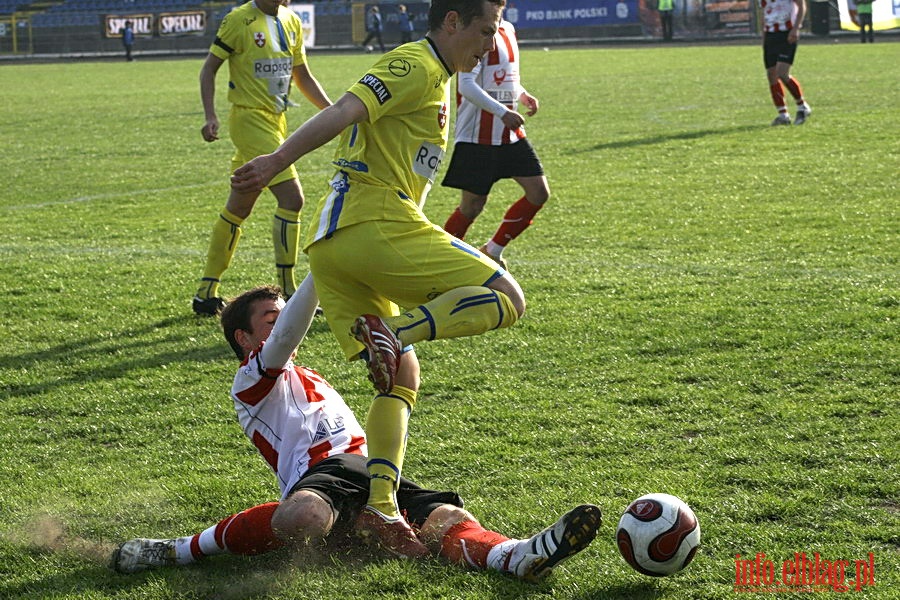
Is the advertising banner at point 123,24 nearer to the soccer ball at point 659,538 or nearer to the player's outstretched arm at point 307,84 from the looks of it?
the player's outstretched arm at point 307,84

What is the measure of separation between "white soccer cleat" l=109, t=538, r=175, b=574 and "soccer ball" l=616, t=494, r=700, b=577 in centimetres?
142

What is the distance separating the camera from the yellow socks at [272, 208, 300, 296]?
698 centimetres

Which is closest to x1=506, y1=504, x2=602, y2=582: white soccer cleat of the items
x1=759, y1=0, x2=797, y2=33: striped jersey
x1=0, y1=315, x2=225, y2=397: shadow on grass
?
x1=0, y1=315, x2=225, y2=397: shadow on grass

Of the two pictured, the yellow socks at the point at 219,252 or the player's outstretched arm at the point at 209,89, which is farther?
the player's outstretched arm at the point at 209,89

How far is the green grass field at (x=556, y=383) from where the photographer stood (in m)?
3.58

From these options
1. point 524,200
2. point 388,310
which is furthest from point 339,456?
point 524,200

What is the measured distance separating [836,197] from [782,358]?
15.6 ft

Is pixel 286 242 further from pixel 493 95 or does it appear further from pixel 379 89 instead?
pixel 379 89

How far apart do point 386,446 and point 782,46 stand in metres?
12.5

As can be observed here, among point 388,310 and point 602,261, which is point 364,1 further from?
point 388,310

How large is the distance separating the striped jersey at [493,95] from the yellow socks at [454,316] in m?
4.05

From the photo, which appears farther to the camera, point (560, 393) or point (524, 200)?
point (524, 200)

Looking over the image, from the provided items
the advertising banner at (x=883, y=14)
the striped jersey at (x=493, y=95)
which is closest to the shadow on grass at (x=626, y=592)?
the striped jersey at (x=493, y=95)

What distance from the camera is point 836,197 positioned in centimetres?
977
